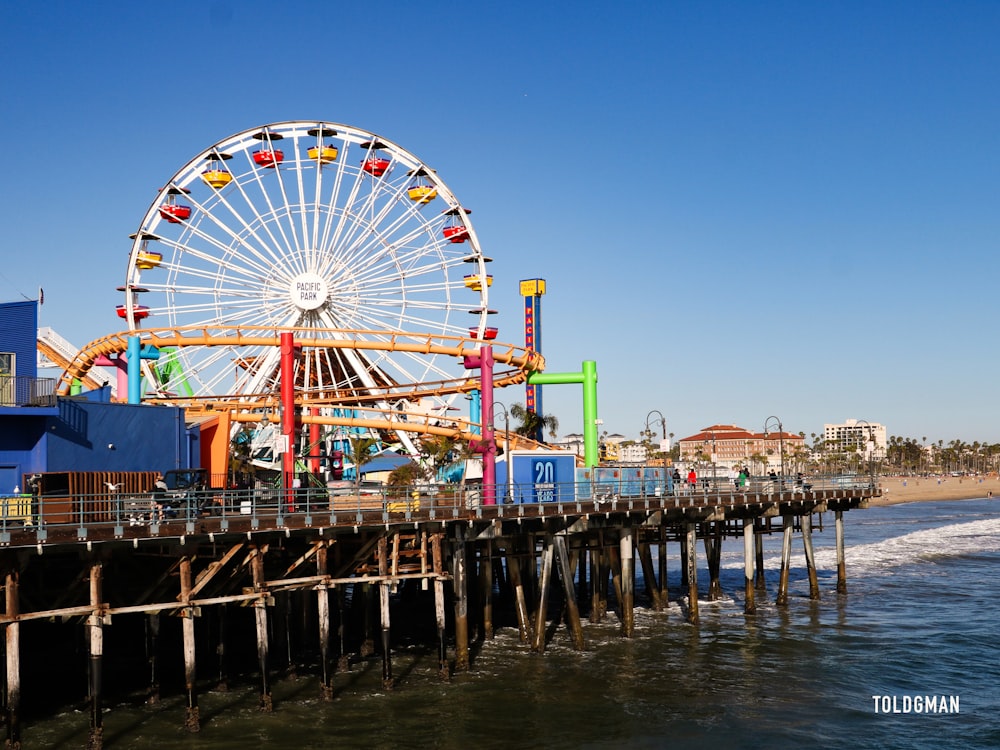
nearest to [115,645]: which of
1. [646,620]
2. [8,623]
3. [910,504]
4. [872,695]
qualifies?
[8,623]

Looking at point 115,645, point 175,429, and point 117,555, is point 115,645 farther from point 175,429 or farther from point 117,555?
point 117,555

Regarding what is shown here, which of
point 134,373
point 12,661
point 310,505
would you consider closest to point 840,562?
point 310,505

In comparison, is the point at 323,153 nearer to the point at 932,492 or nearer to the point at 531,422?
the point at 531,422

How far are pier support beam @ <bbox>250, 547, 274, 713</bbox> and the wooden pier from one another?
0.17 feet

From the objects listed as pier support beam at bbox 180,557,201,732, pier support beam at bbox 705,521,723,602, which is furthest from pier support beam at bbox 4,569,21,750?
pier support beam at bbox 705,521,723,602

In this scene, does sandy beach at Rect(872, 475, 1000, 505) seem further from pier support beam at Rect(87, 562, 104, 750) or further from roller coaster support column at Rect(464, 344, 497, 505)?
pier support beam at Rect(87, 562, 104, 750)

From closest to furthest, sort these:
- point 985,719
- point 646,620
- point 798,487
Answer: point 985,719 < point 646,620 < point 798,487

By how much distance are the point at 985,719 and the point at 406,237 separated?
41530 millimetres

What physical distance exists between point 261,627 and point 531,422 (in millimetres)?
54304

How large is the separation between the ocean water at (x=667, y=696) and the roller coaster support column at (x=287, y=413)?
696cm

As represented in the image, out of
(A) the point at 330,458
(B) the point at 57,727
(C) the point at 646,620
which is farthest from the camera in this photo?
(A) the point at 330,458

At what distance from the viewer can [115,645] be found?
121 ft

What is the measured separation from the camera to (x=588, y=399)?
54.8 metres

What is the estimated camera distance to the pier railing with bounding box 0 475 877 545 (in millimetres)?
25922
